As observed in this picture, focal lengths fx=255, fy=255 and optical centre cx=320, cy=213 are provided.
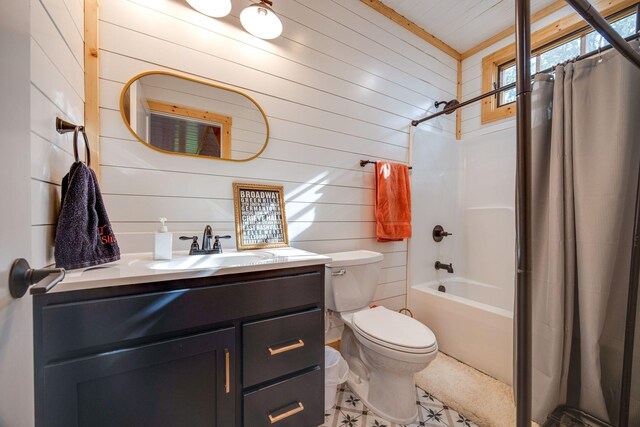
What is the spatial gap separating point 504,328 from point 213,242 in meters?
1.82

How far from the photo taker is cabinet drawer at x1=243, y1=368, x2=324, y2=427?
0.99 meters

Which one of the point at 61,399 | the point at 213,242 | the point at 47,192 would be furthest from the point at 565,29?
the point at 61,399

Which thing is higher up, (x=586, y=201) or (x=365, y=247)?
(x=586, y=201)

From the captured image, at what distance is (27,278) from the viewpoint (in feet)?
1.52

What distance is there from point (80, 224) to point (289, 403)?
1040 mm

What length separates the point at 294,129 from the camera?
65.7 inches

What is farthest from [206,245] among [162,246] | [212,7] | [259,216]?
[212,7]

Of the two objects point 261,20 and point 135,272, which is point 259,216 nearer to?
point 135,272

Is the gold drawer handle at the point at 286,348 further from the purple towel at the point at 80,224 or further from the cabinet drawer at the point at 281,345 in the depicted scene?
the purple towel at the point at 80,224

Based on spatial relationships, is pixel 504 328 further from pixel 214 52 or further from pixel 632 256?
pixel 214 52

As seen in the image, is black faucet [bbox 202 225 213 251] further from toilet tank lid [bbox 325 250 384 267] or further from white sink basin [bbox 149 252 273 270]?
toilet tank lid [bbox 325 250 384 267]

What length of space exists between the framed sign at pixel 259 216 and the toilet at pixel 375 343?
371 millimetres

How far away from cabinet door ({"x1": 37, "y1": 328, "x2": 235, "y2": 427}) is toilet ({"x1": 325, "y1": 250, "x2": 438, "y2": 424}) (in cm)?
74

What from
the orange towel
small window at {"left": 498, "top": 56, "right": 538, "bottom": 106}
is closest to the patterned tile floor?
the orange towel
